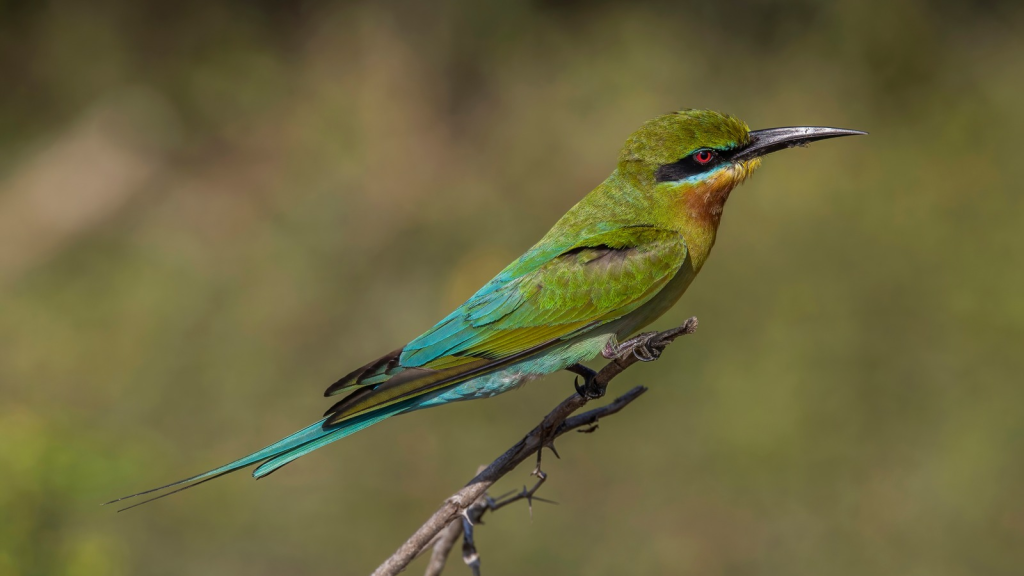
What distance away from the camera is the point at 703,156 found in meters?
3.04

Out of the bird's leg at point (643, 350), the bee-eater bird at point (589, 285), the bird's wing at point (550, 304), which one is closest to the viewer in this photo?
the bird's leg at point (643, 350)

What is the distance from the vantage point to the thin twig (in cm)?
192

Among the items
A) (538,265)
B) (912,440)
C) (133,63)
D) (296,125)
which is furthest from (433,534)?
(133,63)

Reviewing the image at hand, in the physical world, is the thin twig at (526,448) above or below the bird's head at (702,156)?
below

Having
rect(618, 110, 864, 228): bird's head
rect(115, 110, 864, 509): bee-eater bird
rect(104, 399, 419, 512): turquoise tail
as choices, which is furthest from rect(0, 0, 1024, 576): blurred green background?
rect(618, 110, 864, 228): bird's head

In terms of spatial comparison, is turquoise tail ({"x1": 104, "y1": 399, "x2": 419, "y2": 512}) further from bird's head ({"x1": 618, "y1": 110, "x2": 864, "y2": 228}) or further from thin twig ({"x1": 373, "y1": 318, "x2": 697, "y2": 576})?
bird's head ({"x1": 618, "y1": 110, "x2": 864, "y2": 228})

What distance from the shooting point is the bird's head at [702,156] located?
119 inches

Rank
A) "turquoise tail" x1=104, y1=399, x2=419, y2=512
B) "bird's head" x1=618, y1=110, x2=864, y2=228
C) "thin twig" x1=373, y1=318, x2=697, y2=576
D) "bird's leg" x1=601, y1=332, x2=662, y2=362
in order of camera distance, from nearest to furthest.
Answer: "thin twig" x1=373, y1=318, x2=697, y2=576 < "bird's leg" x1=601, y1=332, x2=662, y2=362 < "turquoise tail" x1=104, y1=399, x2=419, y2=512 < "bird's head" x1=618, y1=110, x2=864, y2=228

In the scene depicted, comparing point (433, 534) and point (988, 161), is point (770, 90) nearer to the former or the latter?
point (988, 161)

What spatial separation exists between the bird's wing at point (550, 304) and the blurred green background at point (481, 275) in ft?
3.42

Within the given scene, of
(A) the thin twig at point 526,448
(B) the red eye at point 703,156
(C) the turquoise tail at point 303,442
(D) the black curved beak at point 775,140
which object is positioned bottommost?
(A) the thin twig at point 526,448

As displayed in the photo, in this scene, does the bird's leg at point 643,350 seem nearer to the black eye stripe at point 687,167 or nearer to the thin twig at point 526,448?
the thin twig at point 526,448

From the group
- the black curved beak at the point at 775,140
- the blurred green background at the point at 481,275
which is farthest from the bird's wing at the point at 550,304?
the blurred green background at the point at 481,275

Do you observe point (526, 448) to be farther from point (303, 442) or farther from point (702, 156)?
point (702, 156)
